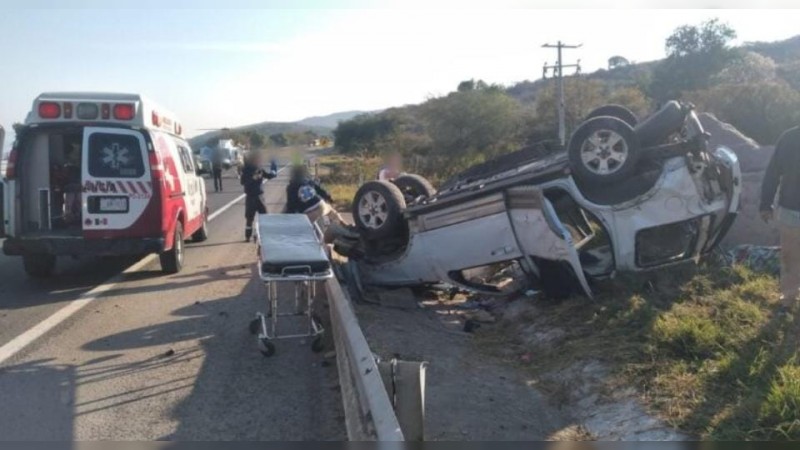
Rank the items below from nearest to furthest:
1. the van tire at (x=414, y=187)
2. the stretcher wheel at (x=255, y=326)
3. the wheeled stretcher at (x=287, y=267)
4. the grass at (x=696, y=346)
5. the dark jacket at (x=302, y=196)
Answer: the grass at (x=696, y=346) < the wheeled stretcher at (x=287, y=267) < the stretcher wheel at (x=255, y=326) < the van tire at (x=414, y=187) < the dark jacket at (x=302, y=196)

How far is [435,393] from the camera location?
546 cm

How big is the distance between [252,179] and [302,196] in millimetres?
1731

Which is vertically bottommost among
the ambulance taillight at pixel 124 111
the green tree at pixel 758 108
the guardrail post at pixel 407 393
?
the guardrail post at pixel 407 393

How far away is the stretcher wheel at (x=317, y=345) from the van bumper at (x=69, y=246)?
374cm

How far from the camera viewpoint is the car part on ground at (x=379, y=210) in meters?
8.55

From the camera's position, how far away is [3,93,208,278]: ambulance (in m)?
9.21

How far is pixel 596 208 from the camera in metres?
7.45

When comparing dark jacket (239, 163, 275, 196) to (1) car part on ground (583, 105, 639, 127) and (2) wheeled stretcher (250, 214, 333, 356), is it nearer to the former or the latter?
(2) wheeled stretcher (250, 214, 333, 356)

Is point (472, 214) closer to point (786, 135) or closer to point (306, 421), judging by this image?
point (786, 135)

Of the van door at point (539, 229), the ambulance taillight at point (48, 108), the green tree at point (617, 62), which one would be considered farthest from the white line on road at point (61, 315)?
the green tree at point (617, 62)

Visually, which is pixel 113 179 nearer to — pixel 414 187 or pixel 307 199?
pixel 307 199

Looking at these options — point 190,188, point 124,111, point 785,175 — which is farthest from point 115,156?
point 785,175

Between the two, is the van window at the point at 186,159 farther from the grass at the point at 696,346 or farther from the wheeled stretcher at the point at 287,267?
the grass at the point at 696,346

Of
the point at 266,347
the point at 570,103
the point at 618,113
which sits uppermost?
the point at 570,103
